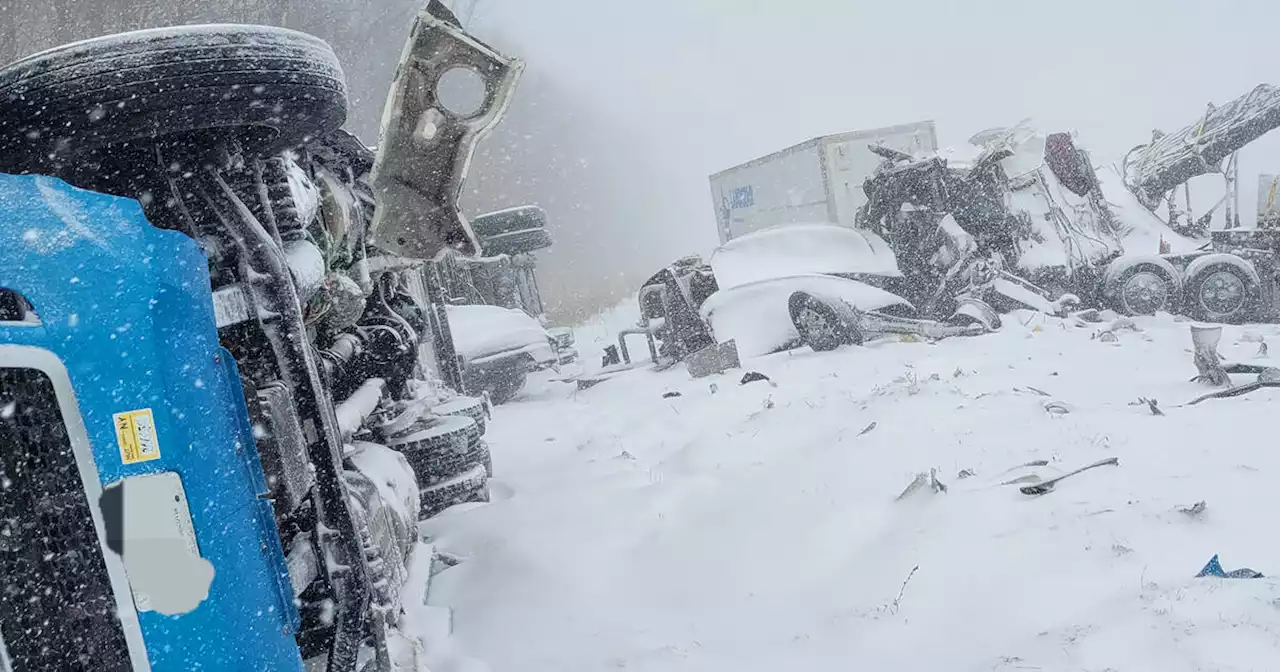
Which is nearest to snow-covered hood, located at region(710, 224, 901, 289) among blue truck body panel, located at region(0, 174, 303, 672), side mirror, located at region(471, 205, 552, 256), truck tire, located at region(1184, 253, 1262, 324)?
side mirror, located at region(471, 205, 552, 256)

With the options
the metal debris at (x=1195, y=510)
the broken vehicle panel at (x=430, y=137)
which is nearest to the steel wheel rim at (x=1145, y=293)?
the metal debris at (x=1195, y=510)

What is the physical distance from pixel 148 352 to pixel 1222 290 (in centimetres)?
976

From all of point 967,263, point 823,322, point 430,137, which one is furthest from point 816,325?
point 430,137

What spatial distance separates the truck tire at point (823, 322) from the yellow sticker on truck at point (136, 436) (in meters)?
6.80

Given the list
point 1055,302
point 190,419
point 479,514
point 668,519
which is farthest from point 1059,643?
point 1055,302

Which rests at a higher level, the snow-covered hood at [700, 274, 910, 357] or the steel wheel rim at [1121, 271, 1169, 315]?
the snow-covered hood at [700, 274, 910, 357]

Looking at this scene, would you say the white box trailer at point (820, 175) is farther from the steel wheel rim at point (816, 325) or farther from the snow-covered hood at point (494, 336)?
the snow-covered hood at point (494, 336)

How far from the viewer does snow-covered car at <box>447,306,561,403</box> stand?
7.64m

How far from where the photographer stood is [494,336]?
7789 millimetres

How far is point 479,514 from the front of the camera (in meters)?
3.51

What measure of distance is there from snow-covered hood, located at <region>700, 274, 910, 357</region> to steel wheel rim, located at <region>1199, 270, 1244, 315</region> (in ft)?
10.4

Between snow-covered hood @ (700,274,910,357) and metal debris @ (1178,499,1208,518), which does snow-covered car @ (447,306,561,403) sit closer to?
snow-covered hood @ (700,274,910,357)

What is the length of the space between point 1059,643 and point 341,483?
177 centimetres

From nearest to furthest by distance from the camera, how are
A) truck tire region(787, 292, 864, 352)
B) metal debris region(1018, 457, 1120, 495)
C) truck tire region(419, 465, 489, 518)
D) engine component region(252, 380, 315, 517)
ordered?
engine component region(252, 380, 315, 517), metal debris region(1018, 457, 1120, 495), truck tire region(419, 465, 489, 518), truck tire region(787, 292, 864, 352)
